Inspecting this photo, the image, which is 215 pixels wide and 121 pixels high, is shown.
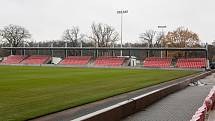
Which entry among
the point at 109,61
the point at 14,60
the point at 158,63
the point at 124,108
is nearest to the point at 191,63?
the point at 158,63

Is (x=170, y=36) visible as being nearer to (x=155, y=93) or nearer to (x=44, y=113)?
(x=155, y=93)

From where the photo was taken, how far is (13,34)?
10662 centimetres

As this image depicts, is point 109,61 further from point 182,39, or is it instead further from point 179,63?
point 182,39

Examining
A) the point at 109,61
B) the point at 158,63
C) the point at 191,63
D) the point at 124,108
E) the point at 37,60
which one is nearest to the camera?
the point at 124,108

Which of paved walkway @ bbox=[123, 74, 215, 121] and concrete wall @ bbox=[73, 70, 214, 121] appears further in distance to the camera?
paved walkway @ bbox=[123, 74, 215, 121]

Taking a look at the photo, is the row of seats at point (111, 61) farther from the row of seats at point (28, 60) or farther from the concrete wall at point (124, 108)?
the concrete wall at point (124, 108)

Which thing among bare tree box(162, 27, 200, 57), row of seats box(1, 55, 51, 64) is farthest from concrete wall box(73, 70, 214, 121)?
bare tree box(162, 27, 200, 57)

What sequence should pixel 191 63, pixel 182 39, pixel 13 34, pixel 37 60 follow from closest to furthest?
pixel 191 63
pixel 37 60
pixel 182 39
pixel 13 34

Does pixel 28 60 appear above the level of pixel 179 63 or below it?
above

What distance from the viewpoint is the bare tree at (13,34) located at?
106 metres

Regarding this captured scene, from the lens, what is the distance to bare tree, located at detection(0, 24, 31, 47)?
347 ft

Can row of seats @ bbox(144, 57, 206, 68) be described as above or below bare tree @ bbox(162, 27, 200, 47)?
below


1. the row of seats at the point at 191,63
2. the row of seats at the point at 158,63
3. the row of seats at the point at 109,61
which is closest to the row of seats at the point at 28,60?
the row of seats at the point at 109,61

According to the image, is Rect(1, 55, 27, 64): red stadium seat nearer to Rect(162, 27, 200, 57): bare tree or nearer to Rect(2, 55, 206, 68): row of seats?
Rect(2, 55, 206, 68): row of seats
